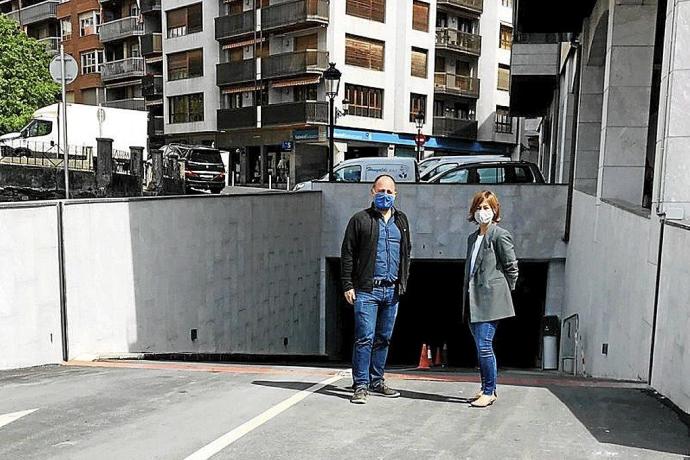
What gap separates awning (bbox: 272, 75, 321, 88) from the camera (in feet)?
121

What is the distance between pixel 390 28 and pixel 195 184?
17.4 meters

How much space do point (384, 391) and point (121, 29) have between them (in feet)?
165

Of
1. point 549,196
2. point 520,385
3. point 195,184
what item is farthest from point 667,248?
point 195,184

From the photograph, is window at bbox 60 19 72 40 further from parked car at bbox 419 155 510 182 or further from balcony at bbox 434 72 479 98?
parked car at bbox 419 155 510 182

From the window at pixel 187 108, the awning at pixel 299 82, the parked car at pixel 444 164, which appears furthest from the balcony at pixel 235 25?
the parked car at pixel 444 164

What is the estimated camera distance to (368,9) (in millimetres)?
37562

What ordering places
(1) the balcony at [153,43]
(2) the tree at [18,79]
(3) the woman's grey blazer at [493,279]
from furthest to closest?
(1) the balcony at [153,43] → (2) the tree at [18,79] → (3) the woman's grey blazer at [493,279]

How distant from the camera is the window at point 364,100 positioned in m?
37.2

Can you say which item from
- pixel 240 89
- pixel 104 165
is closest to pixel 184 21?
pixel 240 89

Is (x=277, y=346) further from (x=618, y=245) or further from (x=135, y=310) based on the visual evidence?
(x=618, y=245)

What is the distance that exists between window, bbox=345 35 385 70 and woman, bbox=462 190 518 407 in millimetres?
33155

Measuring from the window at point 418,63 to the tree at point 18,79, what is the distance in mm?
20259

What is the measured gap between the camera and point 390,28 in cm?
3859

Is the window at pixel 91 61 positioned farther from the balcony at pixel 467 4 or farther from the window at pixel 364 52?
the balcony at pixel 467 4
